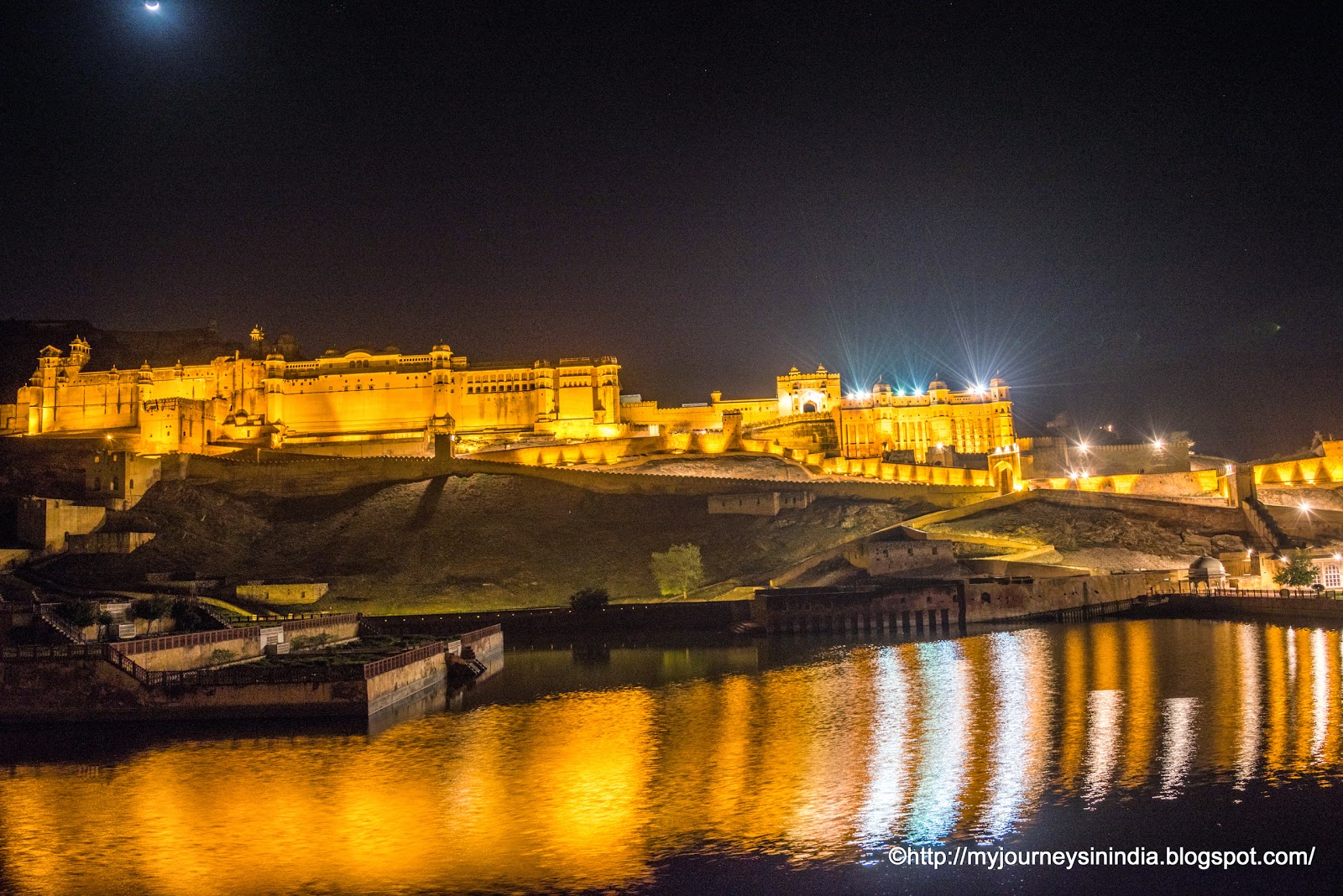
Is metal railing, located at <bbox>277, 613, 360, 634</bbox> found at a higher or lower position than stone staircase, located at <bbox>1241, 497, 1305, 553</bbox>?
lower

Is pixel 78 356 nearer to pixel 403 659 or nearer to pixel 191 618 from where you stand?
pixel 191 618

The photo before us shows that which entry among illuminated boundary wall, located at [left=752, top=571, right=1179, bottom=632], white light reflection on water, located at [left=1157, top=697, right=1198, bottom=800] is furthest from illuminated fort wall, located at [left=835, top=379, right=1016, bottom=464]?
white light reflection on water, located at [left=1157, top=697, right=1198, bottom=800]

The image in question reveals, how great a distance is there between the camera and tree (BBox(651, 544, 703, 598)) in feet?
176

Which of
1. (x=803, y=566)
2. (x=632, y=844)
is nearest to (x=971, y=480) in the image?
(x=803, y=566)

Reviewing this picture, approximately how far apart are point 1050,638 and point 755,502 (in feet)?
80.5

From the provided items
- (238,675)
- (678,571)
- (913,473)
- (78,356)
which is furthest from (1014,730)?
(78,356)

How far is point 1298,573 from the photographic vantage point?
48.6m

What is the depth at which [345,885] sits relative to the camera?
54.3 ft

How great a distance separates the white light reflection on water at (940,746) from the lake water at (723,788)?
9 cm

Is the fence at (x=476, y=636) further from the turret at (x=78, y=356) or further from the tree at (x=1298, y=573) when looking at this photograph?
the turret at (x=78, y=356)

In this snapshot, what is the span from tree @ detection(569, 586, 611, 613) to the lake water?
14.2 metres

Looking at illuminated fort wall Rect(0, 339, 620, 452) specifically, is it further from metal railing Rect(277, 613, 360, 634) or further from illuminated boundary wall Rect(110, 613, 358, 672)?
illuminated boundary wall Rect(110, 613, 358, 672)

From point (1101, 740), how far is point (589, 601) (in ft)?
92.2

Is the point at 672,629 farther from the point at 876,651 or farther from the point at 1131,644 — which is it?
the point at 1131,644
